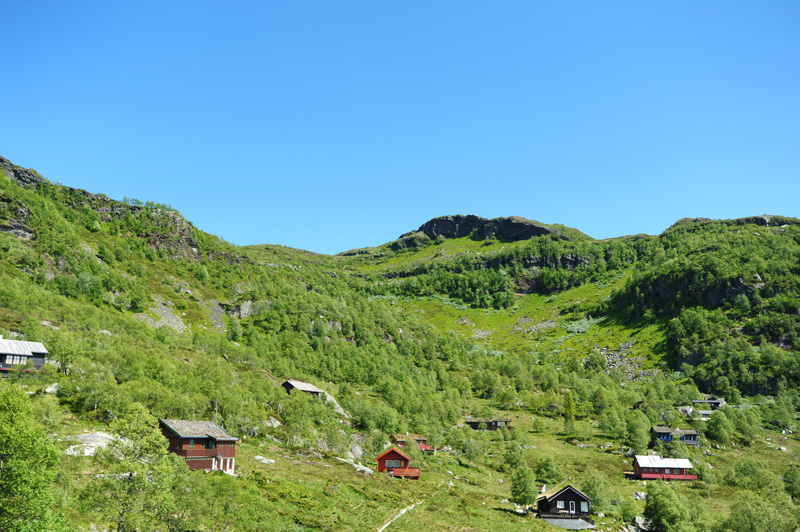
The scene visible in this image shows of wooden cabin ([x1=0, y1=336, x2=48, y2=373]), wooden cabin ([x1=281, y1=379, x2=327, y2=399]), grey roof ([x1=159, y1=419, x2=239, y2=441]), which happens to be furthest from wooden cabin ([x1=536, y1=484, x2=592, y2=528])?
wooden cabin ([x1=0, y1=336, x2=48, y2=373])

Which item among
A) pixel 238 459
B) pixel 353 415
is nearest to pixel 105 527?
pixel 238 459

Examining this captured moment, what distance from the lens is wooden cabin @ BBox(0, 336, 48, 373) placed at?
82838 millimetres

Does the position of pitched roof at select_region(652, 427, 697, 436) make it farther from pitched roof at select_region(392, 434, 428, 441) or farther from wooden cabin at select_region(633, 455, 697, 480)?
pitched roof at select_region(392, 434, 428, 441)

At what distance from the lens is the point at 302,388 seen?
127 meters

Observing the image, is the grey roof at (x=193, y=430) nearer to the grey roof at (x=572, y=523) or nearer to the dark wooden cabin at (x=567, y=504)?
the dark wooden cabin at (x=567, y=504)

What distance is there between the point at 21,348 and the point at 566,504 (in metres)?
90.8

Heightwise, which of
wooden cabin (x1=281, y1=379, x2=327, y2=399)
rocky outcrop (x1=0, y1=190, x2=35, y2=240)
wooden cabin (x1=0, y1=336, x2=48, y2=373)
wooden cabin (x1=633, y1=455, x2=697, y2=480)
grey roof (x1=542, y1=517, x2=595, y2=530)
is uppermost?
rocky outcrop (x1=0, y1=190, x2=35, y2=240)

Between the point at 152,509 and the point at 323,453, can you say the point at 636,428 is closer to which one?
the point at 323,453

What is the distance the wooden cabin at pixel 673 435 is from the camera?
133 m

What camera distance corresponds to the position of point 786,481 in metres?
102

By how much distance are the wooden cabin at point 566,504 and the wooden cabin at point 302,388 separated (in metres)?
67.3

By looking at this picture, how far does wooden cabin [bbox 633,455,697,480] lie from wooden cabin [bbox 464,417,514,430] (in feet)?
139

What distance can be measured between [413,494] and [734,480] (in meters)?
75.0

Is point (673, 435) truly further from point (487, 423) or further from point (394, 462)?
point (394, 462)
